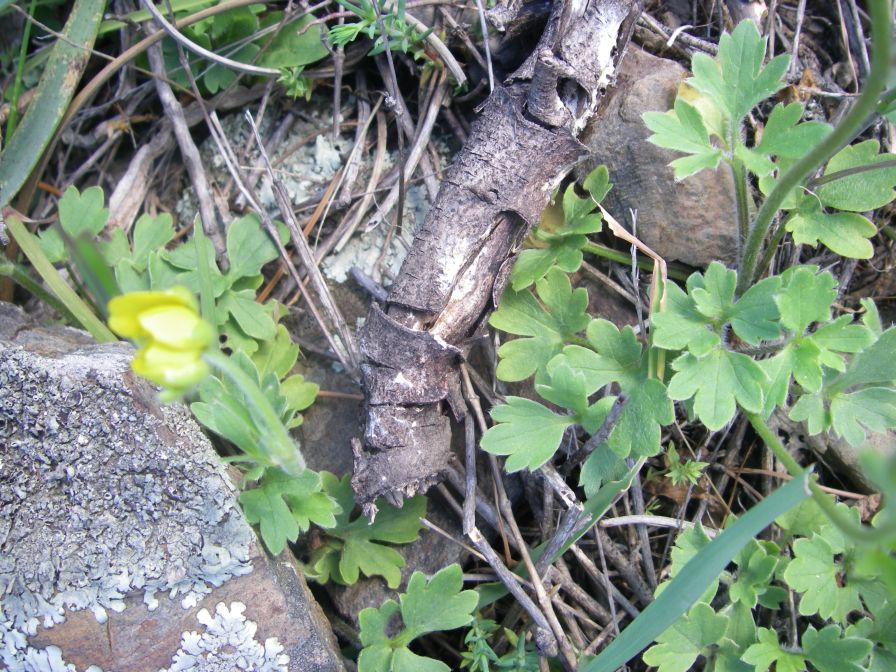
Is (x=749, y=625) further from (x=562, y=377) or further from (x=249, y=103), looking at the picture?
(x=249, y=103)

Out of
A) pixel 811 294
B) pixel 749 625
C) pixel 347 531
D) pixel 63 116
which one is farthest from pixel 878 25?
pixel 63 116

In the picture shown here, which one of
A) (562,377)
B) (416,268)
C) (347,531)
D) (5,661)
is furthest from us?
(347,531)

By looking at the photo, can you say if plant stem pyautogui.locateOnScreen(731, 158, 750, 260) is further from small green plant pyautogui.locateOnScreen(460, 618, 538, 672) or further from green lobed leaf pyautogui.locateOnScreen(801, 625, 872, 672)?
small green plant pyautogui.locateOnScreen(460, 618, 538, 672)

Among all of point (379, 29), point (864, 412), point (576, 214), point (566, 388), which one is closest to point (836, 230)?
point (864, 412)

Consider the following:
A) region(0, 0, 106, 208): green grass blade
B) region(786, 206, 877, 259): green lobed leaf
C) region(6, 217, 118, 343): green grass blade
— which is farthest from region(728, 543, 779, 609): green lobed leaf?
region(0, 0, 106, 208): green grass blade

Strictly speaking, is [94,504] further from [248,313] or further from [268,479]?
[248,313]

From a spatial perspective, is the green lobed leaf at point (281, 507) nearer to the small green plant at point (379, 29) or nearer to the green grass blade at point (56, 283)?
the green grass blade at point (56, 283)
